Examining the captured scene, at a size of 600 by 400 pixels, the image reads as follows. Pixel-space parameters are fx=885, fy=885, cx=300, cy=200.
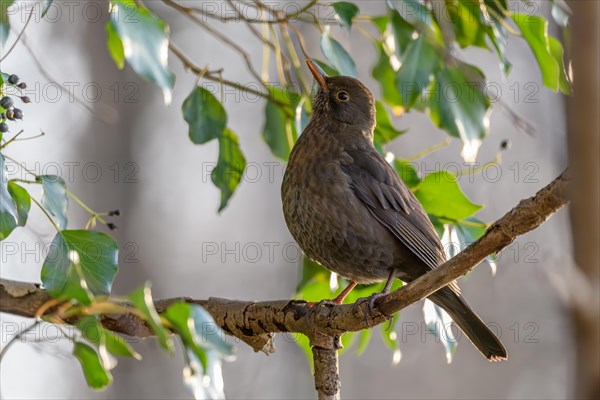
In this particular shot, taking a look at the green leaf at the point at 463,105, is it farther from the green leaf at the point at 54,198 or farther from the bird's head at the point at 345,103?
the green leaf at the point at 54,198

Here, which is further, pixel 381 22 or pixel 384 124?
pixel 384 124

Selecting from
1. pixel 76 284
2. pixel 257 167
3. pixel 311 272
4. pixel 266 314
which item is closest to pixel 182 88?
pixel 257 167

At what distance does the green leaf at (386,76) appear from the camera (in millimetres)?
4430

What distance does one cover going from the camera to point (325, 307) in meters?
3.80

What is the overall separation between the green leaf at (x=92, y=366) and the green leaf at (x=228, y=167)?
5.35 ft

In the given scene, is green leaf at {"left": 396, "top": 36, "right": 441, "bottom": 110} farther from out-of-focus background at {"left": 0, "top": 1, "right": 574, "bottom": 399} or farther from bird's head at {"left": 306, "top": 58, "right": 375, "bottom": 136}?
out-of-focus background at {"left": 0, "top": 1, "right": 574, "bottom": 399}

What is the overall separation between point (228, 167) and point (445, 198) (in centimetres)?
101

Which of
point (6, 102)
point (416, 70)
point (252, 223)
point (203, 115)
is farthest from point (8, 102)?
point (252, 223)

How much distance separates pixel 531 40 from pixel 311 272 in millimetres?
1625

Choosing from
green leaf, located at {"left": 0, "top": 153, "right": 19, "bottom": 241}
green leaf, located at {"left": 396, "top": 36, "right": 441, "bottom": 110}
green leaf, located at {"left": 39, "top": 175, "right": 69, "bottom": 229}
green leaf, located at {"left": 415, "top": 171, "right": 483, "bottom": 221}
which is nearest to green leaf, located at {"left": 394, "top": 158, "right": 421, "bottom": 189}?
green leaf, located at {"left": 415, "top": 171, "right": 483, "bottom": 221}

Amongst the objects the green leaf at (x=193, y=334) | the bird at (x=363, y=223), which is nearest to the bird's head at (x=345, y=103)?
the bird at (x=363, y=223)

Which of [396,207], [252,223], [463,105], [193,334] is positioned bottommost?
[252,223]

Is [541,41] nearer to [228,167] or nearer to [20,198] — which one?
[228,167]

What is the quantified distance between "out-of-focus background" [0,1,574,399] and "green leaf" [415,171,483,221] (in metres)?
5.98
